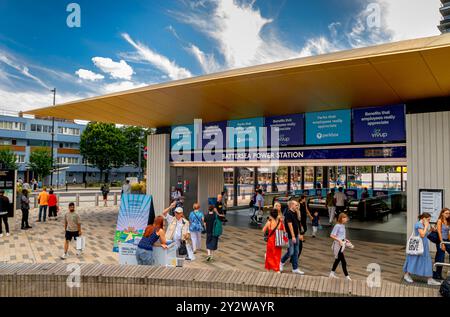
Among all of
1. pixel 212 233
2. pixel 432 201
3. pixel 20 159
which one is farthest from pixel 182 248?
pixel 20 159

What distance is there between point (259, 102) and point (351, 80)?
327 centimetres

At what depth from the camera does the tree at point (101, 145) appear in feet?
194

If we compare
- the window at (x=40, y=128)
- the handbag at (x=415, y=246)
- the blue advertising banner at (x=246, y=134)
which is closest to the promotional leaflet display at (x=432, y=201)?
the handbag at (x=415, y=246)

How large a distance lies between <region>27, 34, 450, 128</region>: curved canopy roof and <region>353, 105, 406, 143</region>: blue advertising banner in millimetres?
286

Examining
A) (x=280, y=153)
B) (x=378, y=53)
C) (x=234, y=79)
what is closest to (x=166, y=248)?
(x=234, y=79)

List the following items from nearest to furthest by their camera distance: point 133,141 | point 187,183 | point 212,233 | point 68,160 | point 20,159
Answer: point 212,233 → point 187,183 → point 20,159 → point 133,141 → point 68,160

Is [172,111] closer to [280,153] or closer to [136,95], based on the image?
[136,95]

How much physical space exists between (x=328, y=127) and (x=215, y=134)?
4.74 metres

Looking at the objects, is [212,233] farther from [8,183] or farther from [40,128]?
[40,128]

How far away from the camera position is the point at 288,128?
41.4 feet

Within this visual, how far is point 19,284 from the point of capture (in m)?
5.96

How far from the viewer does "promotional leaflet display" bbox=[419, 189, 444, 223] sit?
9406 millimetres

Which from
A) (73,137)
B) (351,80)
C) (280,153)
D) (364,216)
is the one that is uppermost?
(73,137)

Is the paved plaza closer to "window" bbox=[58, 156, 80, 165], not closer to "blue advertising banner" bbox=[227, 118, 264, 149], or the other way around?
"blue advertising banner" bbox=[227, 118, 264, 149]
